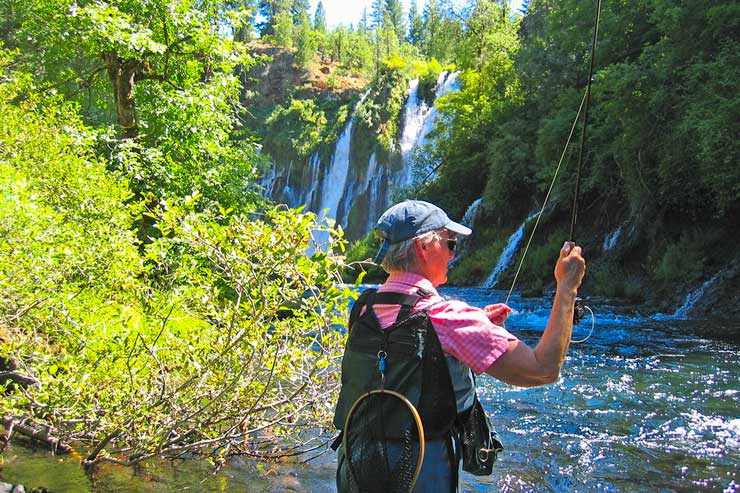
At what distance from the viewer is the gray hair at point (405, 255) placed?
2.43 m

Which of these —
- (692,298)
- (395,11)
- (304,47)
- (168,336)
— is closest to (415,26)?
(395,11)

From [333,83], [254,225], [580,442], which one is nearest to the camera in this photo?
[254,225]

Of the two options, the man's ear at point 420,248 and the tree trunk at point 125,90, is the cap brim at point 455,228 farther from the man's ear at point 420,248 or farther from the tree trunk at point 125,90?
the tree trunk at point 125,90

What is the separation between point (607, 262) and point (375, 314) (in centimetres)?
1787

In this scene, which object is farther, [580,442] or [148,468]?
[580,442]

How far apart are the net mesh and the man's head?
50 cm

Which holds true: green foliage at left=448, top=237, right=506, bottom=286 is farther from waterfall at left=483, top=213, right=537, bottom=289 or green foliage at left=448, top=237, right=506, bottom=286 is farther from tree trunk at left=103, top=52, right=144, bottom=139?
tree trunk at left=103, top=52, right=144, bottom=139

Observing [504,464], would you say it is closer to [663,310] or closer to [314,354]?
[314,354]

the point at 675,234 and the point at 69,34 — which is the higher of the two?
the point at 69,34

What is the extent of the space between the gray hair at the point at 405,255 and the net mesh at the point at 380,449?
1.58 ft

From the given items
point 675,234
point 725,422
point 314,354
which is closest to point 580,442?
point 725,422

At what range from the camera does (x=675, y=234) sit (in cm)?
1788

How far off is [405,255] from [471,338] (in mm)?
438

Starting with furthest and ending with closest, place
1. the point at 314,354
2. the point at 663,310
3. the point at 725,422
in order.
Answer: the point at 663,310
the point at 725,422
the point at 314,354
